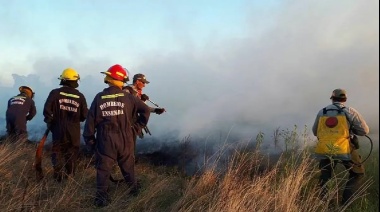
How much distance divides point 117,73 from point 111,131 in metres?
0.79

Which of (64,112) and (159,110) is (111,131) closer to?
(64,112)

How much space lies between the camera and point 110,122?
5.53 meters

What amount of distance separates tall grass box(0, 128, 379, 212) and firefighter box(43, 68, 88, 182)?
0.61 meters

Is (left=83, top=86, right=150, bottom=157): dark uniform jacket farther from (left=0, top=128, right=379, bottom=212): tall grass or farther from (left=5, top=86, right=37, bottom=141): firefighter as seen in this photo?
(left=5, top=86, right=37, bottom=141): firefighter

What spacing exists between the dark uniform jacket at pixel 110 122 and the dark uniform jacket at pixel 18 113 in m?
4.40

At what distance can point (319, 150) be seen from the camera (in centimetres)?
702

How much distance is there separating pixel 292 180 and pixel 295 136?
2.77 feet

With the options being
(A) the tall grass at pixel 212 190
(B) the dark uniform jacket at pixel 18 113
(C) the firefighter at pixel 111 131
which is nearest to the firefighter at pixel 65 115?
(A) the tall grass at pixel 212 190

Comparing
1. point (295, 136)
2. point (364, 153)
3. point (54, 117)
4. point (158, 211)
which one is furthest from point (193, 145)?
point (158, 211)

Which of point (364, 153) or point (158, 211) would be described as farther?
point (364, 153)

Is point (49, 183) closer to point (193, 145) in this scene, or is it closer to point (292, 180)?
point (292, 180)

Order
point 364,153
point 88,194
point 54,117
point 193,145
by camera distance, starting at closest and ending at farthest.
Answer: point 88,194 → point 54,117 → point 364,153 → point 193,145

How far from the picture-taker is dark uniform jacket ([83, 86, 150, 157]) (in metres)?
5.51

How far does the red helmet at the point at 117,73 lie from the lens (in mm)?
5750
